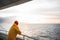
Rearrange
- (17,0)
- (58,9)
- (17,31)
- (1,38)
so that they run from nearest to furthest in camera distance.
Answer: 1. (17,31)
2. (17,0)
3. (1,38)
4. (58,9)

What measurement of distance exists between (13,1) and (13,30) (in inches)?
51.2

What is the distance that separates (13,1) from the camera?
561 cm

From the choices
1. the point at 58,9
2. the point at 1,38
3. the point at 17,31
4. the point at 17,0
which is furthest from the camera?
the point at 58,9

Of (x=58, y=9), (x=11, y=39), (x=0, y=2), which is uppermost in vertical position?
(x=58, y=9)

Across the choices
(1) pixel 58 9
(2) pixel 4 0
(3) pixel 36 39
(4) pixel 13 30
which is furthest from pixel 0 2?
(1) pixel 58 9

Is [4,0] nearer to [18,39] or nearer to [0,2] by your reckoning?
[0,2]

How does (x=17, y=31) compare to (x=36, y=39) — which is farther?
(x=36, y=39)

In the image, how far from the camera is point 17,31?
4.63 meters

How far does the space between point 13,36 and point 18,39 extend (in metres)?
2.10

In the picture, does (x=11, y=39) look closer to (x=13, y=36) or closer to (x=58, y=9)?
(x=13, y=36)

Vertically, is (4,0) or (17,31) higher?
(4,0)

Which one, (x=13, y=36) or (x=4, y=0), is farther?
(x=4, y=0)

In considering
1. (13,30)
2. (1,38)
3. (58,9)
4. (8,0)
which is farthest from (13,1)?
(58,9)

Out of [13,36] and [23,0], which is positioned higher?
[23,0]
